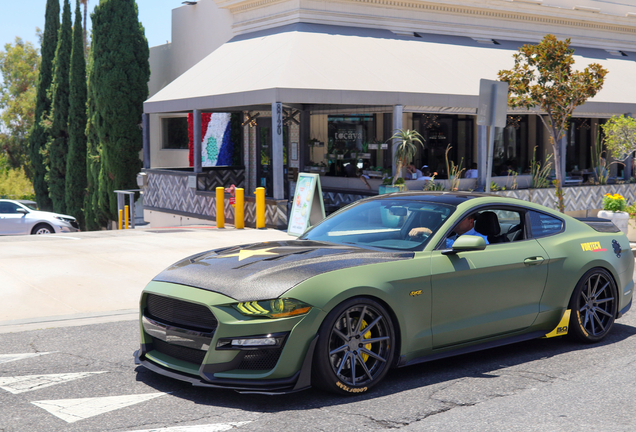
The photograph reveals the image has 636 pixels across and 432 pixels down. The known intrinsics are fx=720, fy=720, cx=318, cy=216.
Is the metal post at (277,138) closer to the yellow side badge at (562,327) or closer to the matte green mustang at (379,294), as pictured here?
the matte green mustang at (379,294)

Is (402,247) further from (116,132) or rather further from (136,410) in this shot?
(116,132)

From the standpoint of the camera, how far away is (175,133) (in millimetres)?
27547

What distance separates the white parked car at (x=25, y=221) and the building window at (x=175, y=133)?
6.51 meters

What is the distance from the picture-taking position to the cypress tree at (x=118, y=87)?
28016mm

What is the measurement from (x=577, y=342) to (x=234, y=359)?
11.7 feet

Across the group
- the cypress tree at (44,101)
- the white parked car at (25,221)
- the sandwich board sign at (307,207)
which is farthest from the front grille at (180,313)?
the cypress tree at (44,101)

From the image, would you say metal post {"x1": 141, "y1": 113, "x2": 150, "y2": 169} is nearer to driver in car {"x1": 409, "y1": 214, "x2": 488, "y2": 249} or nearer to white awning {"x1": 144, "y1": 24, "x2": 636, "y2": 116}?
white awning {"x1": 144, "y1": 24, "x2": 636, "y2": 116}

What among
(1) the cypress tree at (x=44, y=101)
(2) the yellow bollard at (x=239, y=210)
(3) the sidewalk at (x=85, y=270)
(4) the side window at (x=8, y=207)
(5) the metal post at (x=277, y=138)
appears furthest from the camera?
(1) the cypress tree at (x=44, y=101)

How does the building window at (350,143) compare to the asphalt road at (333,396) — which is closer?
the asphalt road at (333,396)

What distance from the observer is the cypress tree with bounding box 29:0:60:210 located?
35.4 meters

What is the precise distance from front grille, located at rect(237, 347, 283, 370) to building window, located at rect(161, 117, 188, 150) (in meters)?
22.9

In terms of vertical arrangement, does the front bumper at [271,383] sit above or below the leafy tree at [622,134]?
below

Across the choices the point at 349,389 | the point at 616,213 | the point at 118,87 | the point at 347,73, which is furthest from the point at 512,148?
the point at 349,389

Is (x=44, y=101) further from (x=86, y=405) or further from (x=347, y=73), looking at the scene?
(x=86, y=405)
